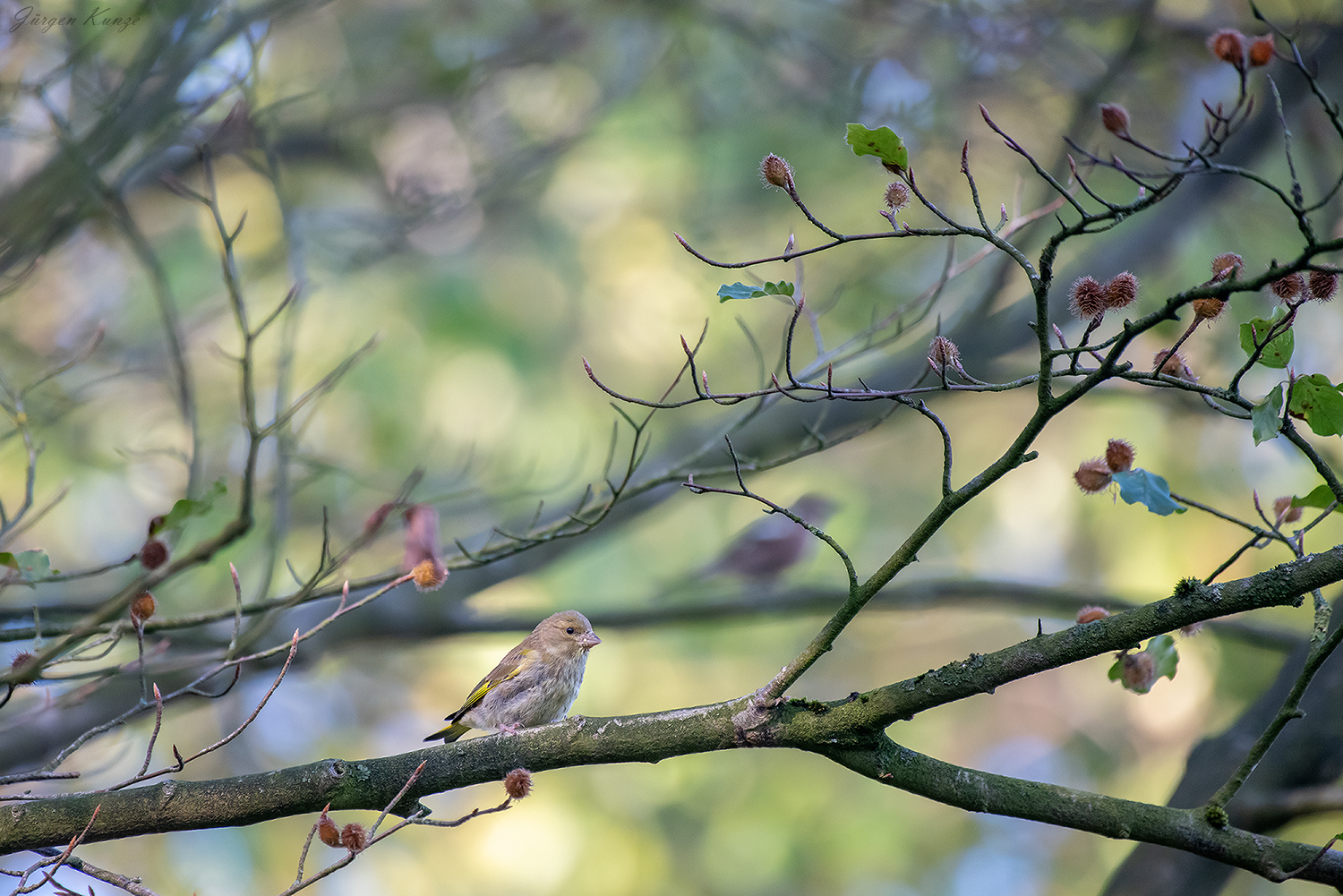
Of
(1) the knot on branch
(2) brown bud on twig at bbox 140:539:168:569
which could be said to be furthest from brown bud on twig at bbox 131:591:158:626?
(1) the knot on branch

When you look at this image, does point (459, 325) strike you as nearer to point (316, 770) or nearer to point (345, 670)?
point (345, 670)

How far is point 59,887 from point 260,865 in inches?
286

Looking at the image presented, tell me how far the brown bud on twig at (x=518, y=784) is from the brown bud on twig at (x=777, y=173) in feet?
4.82

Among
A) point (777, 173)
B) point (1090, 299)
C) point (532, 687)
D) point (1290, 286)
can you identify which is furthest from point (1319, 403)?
point (532, 687)

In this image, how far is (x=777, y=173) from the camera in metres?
2.13

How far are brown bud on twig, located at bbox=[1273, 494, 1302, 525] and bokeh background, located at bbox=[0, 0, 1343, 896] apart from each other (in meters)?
2.62

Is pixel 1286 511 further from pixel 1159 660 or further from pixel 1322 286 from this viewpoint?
pixel 1322 286

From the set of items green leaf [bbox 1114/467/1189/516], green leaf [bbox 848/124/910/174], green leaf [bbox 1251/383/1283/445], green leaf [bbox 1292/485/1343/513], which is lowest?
green leaf [bbox 1114/467/1189/516]

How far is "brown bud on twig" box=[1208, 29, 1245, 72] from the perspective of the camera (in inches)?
74.4

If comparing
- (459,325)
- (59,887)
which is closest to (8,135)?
(59,887)

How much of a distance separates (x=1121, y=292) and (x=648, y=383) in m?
8.10

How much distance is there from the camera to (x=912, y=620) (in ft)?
36.7

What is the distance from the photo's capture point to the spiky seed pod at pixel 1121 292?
215cm

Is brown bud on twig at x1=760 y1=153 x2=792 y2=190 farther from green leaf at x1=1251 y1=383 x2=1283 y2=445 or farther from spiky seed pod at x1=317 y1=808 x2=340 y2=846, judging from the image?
spiky seed pod at x1=317 y1=808 x2=340 y2=846
